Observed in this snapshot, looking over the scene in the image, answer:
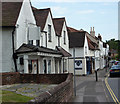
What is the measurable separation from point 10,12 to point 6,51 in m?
3.63

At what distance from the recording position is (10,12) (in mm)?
19891

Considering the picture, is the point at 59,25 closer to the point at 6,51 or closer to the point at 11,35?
the point at 11,35

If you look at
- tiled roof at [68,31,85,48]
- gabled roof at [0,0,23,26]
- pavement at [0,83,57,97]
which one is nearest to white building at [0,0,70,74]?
gabled roof at [0,0,23,26]

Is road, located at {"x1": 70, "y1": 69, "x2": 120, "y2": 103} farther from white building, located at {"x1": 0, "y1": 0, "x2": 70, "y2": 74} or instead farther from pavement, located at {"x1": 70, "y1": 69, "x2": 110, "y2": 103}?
white building, located at {"x1": 0, "y1": 0, "x2": 70, "y2": 74}

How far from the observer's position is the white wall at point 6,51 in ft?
62.1

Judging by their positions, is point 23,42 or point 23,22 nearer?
point 23,42

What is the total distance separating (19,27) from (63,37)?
12186 mm

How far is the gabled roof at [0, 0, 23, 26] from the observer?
19016 millimetres

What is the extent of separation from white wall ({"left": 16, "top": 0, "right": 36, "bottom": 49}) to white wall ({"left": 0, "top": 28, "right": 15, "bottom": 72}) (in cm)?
68

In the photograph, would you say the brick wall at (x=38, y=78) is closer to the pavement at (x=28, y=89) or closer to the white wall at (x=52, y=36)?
the pavement at (x=28, y=89)

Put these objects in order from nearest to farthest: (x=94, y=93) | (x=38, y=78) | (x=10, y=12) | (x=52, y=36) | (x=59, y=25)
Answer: (x=94, y=93), (x=38, y=78), (x=10, y=12), (x=52, y=36), (x=59, y=25)

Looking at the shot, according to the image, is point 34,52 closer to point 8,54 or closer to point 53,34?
point 8,54

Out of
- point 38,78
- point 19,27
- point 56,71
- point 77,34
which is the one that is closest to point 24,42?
point 19,27

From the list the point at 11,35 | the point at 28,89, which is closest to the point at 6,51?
the point at 11,35
